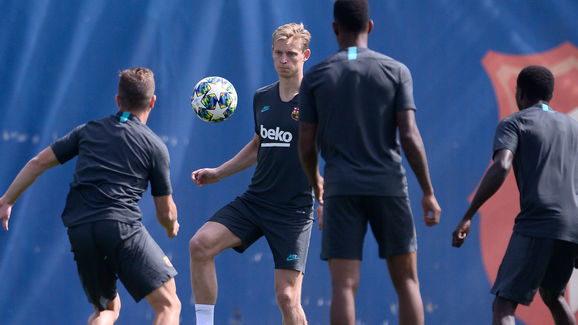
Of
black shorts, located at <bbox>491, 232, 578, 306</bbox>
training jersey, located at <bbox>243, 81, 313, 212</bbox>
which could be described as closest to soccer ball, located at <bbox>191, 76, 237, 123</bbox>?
training jersey, located at <bbox>243, 81, 313, 212</bbox>

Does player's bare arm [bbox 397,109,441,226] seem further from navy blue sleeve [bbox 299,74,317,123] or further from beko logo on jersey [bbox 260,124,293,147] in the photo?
beko logo on jersey [bbox 260,124,293,147]

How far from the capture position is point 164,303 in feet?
12.6

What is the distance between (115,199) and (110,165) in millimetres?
179

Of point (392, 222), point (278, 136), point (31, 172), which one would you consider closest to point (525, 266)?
point (392, 222)

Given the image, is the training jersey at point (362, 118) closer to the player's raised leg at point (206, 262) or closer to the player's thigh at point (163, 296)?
the player's thigh at point (163, 296)

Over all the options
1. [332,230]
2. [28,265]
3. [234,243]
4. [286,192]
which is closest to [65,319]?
[28,265]

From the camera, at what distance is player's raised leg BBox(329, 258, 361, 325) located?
10.6 feet

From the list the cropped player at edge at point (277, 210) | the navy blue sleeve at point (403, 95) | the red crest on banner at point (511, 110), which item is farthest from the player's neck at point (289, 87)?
the red crest on banner at point (511, 110)

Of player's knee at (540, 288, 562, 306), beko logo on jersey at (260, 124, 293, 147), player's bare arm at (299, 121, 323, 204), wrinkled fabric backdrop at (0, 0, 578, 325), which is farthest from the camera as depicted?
wrinkled fabric backdrop at (0, 0, 578, 325)

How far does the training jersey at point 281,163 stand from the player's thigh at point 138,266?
0.96m

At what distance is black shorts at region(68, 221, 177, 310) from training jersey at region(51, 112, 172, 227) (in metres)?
0.06

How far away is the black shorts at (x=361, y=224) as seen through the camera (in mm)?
3305

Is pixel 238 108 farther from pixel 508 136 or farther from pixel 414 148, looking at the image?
pixel 414 148

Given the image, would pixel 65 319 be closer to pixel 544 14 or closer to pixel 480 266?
pixel 480 266
